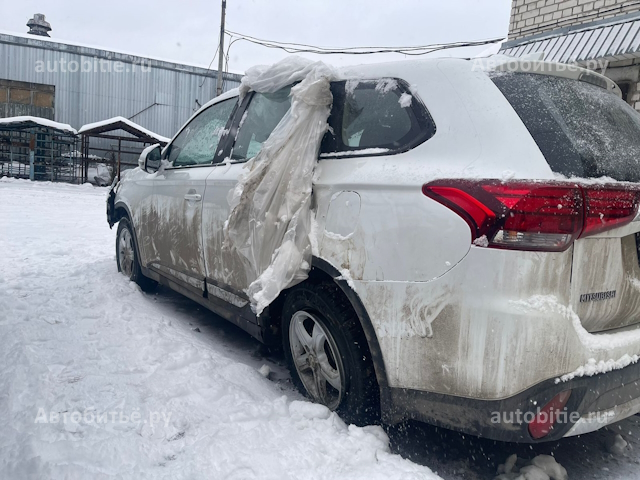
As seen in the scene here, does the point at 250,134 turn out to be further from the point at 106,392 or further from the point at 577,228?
the point at 577,228

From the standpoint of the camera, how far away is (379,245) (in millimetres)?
2111

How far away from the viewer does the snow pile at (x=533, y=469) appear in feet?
7.14

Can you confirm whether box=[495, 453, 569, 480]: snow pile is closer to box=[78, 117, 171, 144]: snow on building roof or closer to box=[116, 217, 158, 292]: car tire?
box=[116, 217, 158, 292]: car tire

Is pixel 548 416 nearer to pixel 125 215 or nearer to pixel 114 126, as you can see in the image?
pixel 125 215

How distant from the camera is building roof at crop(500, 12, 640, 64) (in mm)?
7398

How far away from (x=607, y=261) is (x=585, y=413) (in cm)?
56

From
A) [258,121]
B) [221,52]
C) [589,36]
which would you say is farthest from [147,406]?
[221,52]

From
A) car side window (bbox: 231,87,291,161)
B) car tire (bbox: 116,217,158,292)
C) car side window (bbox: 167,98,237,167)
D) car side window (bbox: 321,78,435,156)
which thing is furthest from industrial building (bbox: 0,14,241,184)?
car side window (bbox: 321,78,435,156)

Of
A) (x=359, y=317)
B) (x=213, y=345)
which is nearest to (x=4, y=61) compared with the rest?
(x=213, y=345)

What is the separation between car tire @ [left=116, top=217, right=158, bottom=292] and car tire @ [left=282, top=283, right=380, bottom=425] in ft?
8.09

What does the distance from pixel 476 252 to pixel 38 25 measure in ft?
110

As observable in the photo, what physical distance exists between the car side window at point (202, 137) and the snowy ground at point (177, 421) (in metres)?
1.26

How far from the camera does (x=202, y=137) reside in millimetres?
3930

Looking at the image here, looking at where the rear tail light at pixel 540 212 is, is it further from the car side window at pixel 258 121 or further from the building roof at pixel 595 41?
the building roof at pixel 595 41
